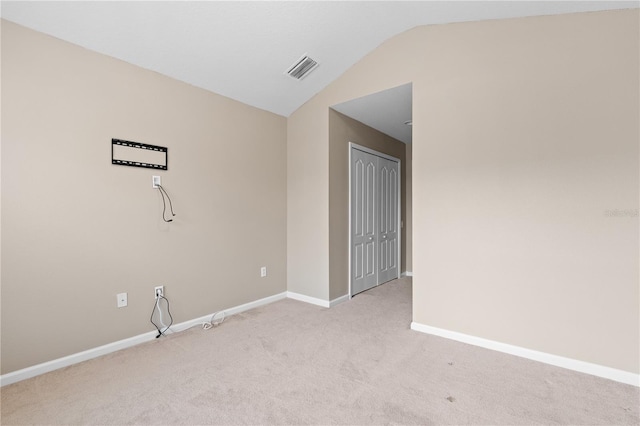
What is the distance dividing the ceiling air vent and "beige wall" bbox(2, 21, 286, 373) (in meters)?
0.71

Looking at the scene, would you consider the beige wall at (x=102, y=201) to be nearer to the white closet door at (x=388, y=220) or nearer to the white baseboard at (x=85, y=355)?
the white baseboard at (x=85, y=355)

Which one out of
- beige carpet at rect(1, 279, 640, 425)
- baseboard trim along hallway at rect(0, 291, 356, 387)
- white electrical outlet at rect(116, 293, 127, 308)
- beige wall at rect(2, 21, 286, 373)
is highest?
beige wall at rect(2, 21, 286, 373)

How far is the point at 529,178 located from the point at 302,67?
94.2 inches

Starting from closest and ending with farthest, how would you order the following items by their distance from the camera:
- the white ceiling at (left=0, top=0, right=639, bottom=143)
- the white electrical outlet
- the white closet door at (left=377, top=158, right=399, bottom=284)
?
the white ceiling at (left=0, top=0, right=639, bottom=143) → the white electrical outlet → the white closet door at (left=377, top=158, right=399, bottom=284)

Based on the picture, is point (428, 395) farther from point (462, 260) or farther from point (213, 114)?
point (213, 114)

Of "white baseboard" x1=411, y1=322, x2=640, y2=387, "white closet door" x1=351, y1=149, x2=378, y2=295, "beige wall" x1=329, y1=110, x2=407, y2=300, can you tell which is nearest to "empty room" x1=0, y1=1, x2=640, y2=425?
"white baseboard" x1=411, y1=322, x2=640, y2=387

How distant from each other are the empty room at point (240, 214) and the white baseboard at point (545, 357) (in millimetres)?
14

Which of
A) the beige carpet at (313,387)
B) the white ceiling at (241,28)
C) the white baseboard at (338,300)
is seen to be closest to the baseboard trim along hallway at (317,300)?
the white baseboard at (338,300)

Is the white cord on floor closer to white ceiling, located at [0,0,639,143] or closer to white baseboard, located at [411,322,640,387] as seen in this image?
white baseboard, located at [411,322,640,387]

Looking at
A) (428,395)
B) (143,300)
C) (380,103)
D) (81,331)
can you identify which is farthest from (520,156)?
(81,331)

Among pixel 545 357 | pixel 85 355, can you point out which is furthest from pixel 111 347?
pixel 545 357

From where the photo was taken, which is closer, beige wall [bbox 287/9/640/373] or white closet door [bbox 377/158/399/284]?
beige wall [bbox 287/9/640/373]

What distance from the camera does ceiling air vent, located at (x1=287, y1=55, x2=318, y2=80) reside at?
10.3 ft

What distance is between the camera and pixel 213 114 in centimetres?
328
